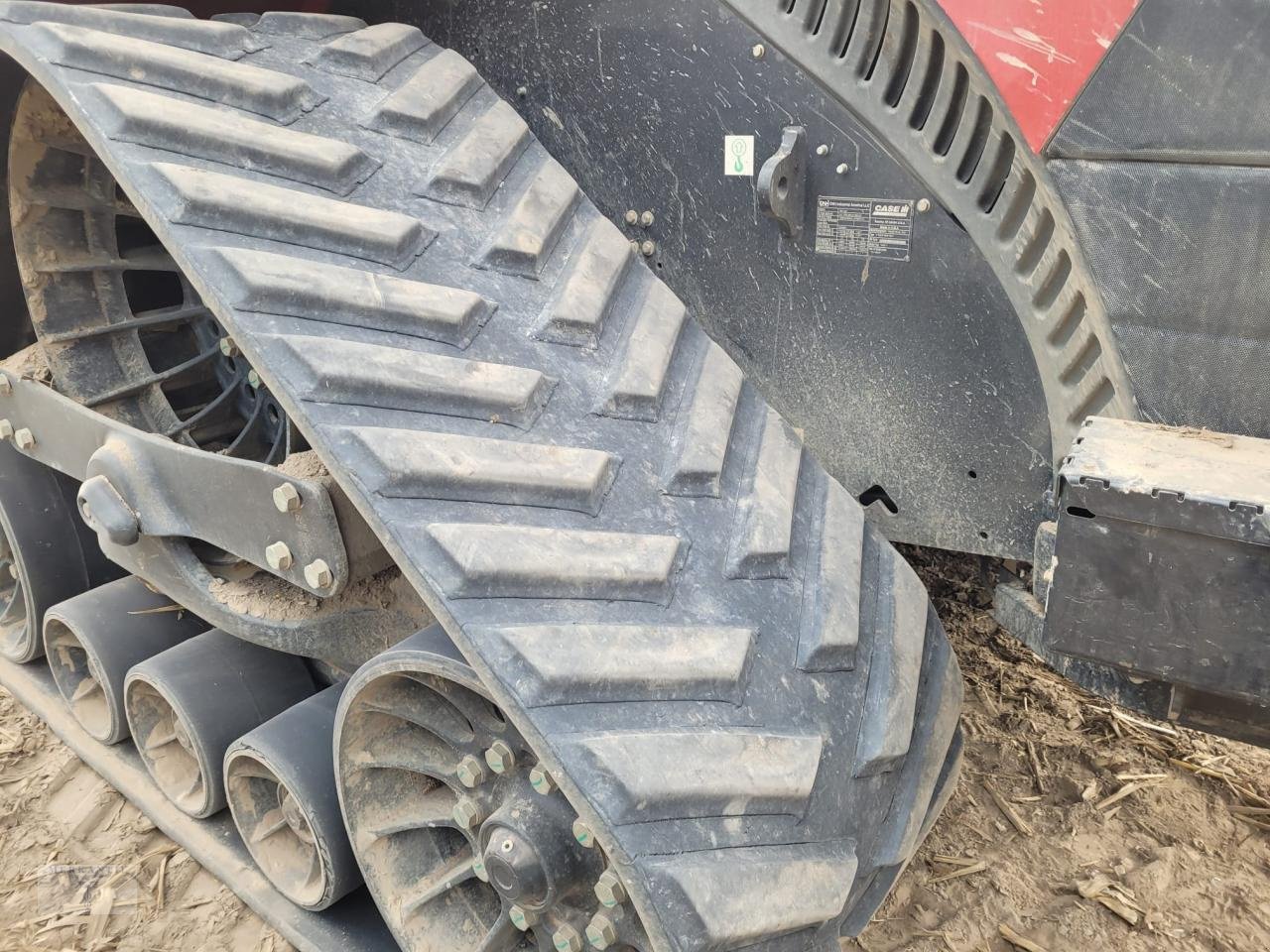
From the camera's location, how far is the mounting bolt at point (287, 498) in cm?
141

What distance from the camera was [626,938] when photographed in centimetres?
126

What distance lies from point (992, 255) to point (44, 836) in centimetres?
195

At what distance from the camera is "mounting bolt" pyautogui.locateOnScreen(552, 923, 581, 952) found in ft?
4.39

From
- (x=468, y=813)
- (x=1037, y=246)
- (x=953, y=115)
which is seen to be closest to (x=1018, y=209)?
(x=1037, y=246)

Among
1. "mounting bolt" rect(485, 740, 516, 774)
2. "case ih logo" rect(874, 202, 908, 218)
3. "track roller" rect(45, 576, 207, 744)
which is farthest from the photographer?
"track roller" rect(45, 576, 207, 744)

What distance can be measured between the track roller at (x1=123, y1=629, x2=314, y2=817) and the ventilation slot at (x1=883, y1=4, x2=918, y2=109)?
135cm

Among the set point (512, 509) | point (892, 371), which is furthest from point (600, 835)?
point (892, 371)

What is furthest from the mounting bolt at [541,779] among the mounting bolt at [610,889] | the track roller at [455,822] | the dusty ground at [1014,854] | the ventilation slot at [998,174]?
the ventilation slot at [998,174]

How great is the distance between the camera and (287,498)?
1406 millimetres

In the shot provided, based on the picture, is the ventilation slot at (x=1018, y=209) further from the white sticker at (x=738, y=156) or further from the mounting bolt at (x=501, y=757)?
the mounting bolt at (x=501, y=757)

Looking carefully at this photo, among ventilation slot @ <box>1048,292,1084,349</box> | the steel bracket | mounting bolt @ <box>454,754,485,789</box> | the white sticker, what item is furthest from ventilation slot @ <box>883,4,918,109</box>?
mounting bolt @ <box>454,754,485,789</box>

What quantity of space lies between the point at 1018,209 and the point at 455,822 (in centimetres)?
107

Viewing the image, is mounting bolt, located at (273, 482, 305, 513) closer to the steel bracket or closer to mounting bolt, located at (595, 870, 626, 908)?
the steel bracket

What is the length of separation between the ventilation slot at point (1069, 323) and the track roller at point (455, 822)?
2.77 feet
